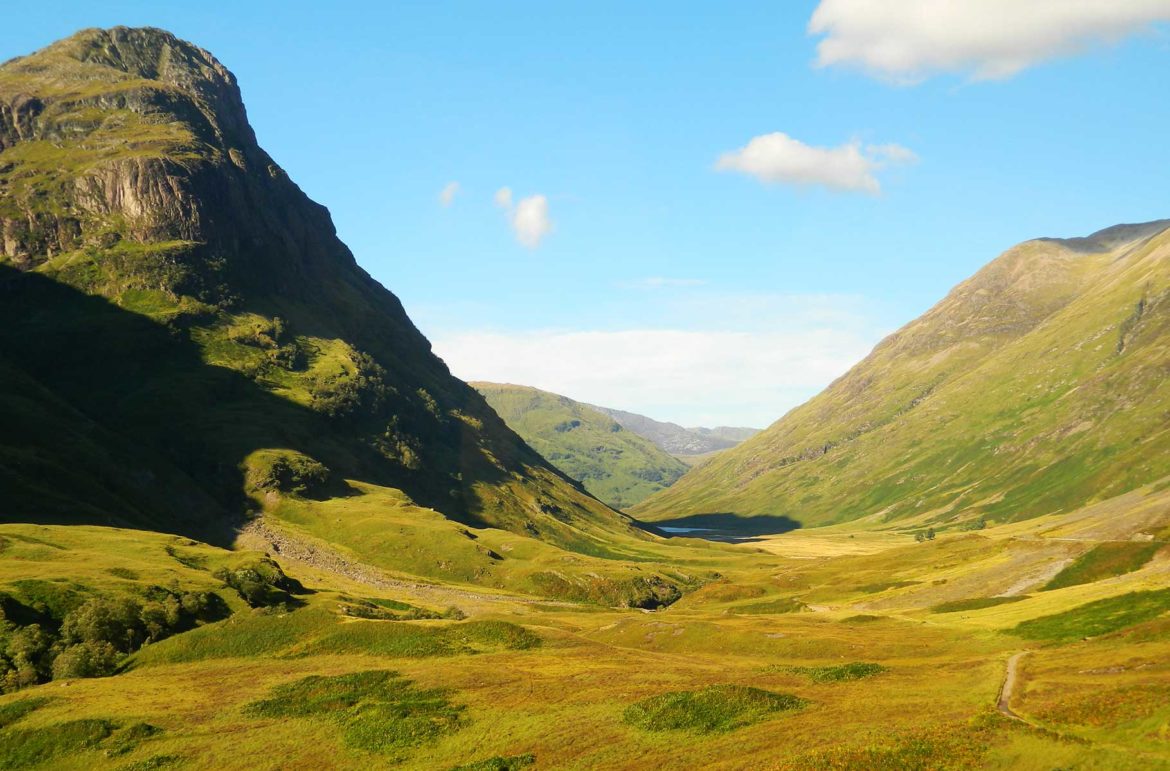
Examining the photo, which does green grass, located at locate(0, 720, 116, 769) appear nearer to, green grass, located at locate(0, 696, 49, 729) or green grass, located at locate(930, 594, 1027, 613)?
green grass, located at locate(0, 696, 49, 729)

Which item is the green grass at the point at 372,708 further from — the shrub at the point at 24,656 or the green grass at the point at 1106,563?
the green grass at the point at 1106,563

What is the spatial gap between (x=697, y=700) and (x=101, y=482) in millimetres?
155960

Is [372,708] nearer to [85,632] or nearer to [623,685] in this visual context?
[623,685]

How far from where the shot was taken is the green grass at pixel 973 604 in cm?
12775

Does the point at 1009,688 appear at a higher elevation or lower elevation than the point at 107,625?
lower

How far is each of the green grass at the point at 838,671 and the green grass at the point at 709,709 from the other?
10878 millimetres

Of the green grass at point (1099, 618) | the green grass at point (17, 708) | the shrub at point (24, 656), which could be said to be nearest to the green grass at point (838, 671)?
the green grass at point (1099, 618)

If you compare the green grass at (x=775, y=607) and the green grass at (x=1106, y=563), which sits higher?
the green grass at (x=1106, y=563)

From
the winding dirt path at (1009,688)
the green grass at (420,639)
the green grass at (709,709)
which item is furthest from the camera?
the green grass at (420,639)

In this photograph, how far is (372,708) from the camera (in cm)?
7225

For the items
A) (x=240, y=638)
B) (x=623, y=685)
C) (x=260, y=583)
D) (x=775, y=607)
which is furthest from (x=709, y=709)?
(x=775, y=607)

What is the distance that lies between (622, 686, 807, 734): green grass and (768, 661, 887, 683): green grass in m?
10.9

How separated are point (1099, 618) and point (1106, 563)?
1771 inches

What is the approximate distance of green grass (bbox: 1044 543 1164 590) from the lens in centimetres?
12644
